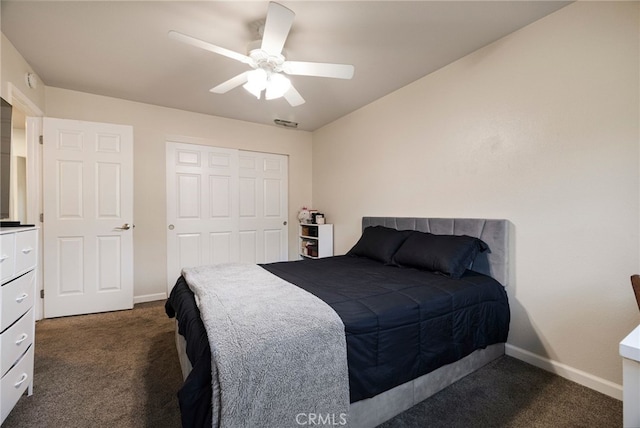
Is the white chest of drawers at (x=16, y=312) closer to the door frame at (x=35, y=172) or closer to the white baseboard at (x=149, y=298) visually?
the door frame at (x=35, y=172)

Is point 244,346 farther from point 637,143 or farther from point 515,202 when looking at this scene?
point 637,143

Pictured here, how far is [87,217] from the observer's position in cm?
299

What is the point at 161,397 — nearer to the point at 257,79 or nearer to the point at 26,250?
the point at 26,250

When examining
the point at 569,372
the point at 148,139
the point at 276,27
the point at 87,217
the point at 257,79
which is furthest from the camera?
the point at 148,139

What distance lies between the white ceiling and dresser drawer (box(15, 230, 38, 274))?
1525 mm

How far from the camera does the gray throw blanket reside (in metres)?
0.98

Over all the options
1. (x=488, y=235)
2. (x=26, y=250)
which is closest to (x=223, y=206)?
(x=26, y=250)

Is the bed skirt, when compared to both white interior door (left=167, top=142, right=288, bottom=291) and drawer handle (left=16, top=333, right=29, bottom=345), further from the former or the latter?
white interior door (left=167, top=142, right=288, bottom=291)

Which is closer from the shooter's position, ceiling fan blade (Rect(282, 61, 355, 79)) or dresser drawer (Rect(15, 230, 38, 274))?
dresser drawer (Rect(15, 230, 38, 274))

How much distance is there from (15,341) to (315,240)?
3181 millimetres

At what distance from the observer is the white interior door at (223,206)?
3658mm

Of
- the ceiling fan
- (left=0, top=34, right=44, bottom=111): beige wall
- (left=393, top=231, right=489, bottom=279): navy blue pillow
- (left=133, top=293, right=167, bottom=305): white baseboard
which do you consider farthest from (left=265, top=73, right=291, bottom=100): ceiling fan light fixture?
(left=133, top=293, right=167, bottom=305): white baseboard

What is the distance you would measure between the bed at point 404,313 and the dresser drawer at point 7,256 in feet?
2.63

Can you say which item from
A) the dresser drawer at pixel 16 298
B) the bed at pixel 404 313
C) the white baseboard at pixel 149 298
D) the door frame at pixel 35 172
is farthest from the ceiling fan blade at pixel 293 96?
the white baseboard at pixel 149 298
